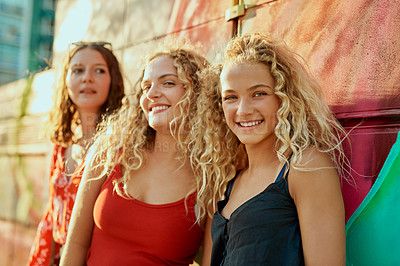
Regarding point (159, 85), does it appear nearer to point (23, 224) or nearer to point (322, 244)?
point (322, 244)

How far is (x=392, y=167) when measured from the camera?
5.34 ft

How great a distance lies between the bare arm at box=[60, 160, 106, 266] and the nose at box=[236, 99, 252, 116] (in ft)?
2.98

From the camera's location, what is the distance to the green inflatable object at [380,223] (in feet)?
5.25

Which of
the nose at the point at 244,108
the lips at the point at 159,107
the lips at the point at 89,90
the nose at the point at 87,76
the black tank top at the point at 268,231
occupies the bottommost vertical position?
the black tank top at the point at 268,231

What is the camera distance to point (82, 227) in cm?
212

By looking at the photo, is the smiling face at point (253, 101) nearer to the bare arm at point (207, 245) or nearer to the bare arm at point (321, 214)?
the bare arm at point (321, 214)

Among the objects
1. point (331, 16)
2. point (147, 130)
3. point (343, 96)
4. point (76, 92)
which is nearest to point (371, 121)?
point (343, 96)

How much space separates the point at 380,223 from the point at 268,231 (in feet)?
1.63

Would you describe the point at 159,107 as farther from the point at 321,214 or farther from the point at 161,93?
the point at 321,214

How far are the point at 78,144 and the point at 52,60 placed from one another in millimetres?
2184

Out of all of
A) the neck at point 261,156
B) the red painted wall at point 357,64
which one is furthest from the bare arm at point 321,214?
the red painted wall at point 357,64

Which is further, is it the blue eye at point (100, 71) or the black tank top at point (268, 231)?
the blue eye at point (100, 71)

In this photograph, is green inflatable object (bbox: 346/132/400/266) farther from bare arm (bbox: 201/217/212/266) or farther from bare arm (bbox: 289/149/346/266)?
bare arm (bbox: 201/217/212/266)

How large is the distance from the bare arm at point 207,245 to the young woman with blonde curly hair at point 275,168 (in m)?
0.17
